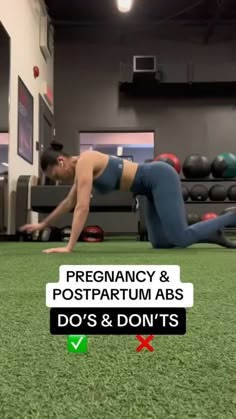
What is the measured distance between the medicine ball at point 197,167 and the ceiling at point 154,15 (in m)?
Result: 2.32

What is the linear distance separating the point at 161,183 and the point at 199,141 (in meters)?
4.88

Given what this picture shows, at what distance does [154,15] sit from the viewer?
23.6 feet

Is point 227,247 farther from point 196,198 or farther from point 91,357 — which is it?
point 196,198

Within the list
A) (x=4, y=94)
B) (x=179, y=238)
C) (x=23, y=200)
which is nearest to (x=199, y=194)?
(x=23, y=200)

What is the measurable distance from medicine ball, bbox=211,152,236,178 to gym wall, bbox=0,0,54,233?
259 centimetres

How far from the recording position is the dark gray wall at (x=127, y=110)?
7395mm

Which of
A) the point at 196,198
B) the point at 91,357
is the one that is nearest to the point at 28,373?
the point at 91,357

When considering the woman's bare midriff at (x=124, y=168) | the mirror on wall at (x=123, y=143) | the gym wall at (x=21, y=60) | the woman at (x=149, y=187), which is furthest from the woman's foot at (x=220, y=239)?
the mirror on wall at (x=123, y=143)

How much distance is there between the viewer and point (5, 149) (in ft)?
15.6

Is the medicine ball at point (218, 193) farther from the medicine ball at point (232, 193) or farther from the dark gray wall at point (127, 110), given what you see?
the dark gray wall at point (127, 110)

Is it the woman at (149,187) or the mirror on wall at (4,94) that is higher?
the mirror on wall at (4,94)

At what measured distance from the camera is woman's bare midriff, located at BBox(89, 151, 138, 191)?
2.61 meters

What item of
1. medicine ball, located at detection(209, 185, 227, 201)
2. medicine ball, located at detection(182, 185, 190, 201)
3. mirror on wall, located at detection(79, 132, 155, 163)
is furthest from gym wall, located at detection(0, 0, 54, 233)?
mirror on wall, located at detection(79, 132, 155, 163)

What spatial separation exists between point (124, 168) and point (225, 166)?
4066 millimetres
